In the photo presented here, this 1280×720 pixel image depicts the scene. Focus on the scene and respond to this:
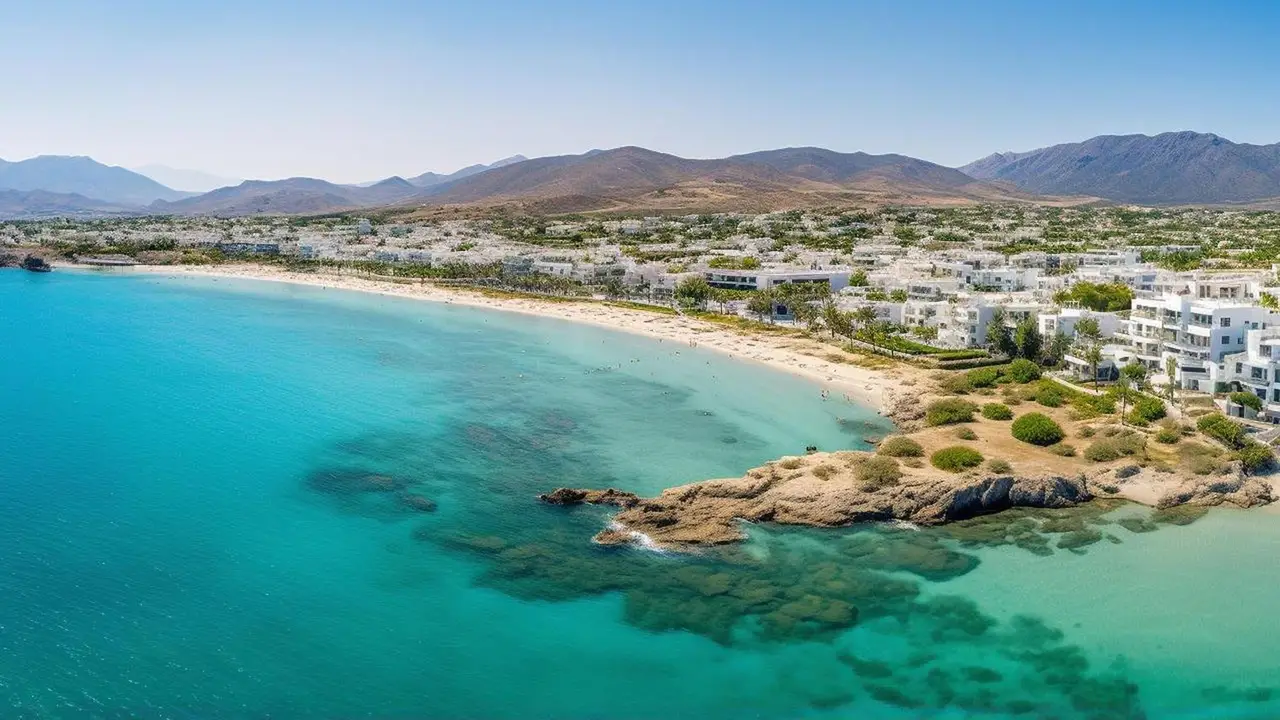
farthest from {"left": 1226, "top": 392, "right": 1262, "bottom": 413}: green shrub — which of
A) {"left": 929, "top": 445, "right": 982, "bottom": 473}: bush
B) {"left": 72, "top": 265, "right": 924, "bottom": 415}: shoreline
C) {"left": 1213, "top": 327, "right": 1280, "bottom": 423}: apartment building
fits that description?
{"left": 72, "top": 265, "right": 924, "bottom": 415}: shoreline

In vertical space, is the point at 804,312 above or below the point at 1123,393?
above

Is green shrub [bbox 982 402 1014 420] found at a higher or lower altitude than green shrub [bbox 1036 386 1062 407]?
lower

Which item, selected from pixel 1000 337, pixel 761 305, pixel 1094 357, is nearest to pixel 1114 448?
pixel 1094 357

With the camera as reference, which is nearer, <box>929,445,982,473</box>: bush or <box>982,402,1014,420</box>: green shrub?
<box>929,445,982,473</box>: bush

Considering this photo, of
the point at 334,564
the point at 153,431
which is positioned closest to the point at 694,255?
the point at 153,431

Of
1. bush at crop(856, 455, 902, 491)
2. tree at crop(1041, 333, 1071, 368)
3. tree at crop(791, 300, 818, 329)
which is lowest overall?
bush at crop(856, 455, 902, 491)

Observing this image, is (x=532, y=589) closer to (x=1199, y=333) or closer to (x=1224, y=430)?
(x=1224, y=430)

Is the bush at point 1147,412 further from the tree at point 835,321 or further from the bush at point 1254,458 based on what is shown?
the tree at point 835,321

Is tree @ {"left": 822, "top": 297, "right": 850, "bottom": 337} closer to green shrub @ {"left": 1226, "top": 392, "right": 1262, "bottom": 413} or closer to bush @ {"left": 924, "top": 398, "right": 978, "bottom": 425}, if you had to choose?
bush @ {"left": 924, "top": 398, "right": 978, "bottom": 425}
